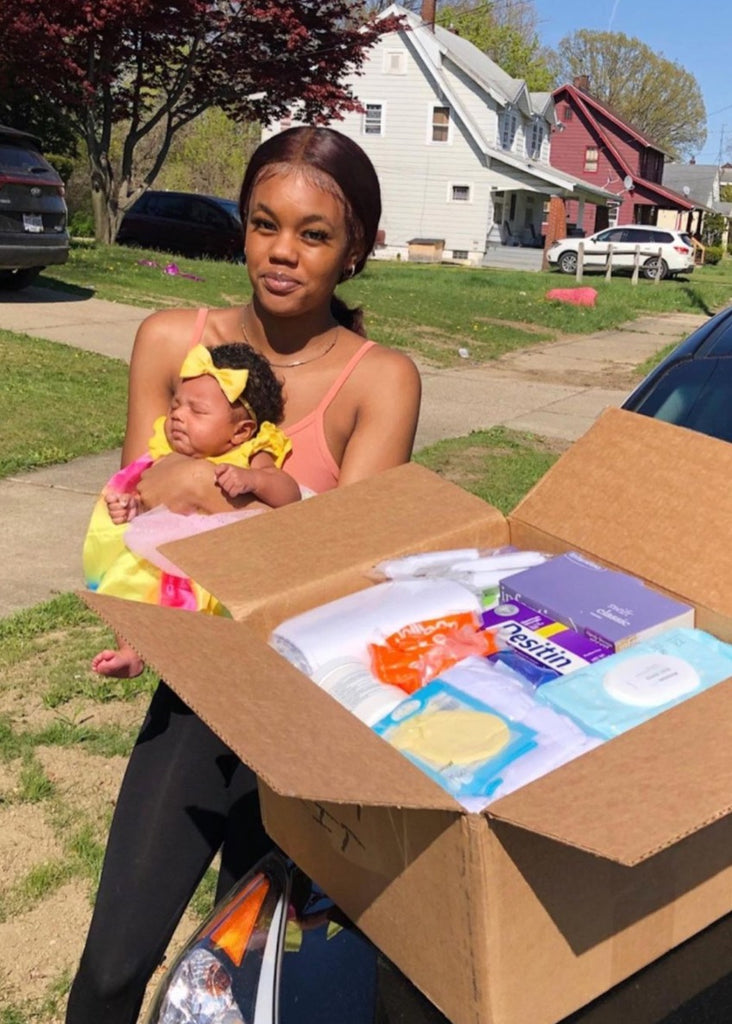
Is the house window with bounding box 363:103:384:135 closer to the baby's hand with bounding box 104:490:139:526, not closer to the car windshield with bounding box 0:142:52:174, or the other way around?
the car windshield with bounding box 0:142:52:174

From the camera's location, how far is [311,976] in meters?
1.52

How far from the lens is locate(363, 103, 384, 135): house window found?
36.2 m

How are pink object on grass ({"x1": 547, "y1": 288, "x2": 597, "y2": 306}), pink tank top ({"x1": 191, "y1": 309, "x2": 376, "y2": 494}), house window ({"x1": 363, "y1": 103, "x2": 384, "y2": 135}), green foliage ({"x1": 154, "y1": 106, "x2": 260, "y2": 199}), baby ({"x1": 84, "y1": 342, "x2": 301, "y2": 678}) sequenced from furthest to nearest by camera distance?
1. house window ({"x1": 363, "y1": 103, "x2": 384, "y2": 135})
2. green foliage ({"x1": 154, "y1": 106, "x2": 260, "y2": 199})
3. pink object on grass ({"x1": 547, "y1": 288, "x2": 597, "y2": 306})
4. pink tank top ({"x1": 191, "y1": 309, "x2": 376, "y2": 494})
5. baby ({"x1": 84, "y1": 342, "x2": 301, "y2": 678})

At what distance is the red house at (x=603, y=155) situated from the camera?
4734 cm

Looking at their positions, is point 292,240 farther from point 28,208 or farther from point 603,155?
point 603,155

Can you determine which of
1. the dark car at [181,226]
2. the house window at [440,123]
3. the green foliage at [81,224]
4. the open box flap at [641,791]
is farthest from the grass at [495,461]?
the house window at [440,123]

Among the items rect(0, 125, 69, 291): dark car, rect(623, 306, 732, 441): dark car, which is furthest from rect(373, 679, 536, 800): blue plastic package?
rect(0, 125, 69, 291): dark car

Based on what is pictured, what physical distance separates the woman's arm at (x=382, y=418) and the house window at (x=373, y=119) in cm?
3619

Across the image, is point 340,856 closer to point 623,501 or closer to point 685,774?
point 685,774

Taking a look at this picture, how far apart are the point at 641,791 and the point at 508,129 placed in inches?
1565

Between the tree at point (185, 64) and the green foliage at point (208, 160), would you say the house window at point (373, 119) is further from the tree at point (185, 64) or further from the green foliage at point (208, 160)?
the tree at point (185, 64)

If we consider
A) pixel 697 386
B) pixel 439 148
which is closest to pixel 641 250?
pixel 439 148

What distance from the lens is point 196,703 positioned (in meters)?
1.29

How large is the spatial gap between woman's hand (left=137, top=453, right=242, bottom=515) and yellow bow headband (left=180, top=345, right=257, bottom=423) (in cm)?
14
